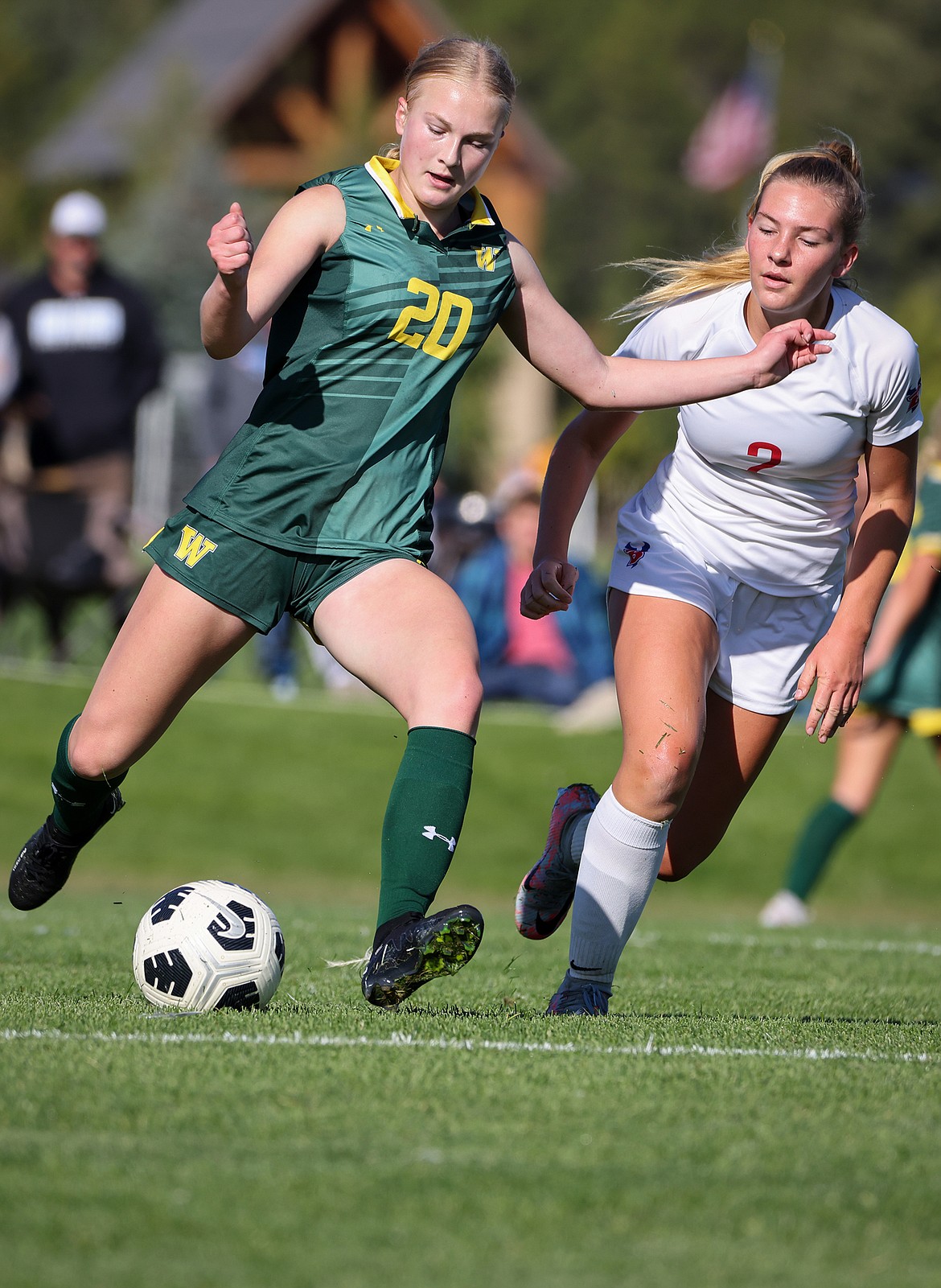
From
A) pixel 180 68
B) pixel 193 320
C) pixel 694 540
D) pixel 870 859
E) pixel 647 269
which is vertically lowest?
pixel 193 320

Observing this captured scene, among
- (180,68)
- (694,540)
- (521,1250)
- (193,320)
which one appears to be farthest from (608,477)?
(521,1250)

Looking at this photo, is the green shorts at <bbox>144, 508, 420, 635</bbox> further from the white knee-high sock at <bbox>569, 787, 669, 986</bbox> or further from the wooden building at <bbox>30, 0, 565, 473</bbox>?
the wooden building at <bbox>30, 0, 565, 473</bbox>

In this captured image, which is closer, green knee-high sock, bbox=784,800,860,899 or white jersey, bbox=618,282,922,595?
white jersey, bbox=618,282,922,595

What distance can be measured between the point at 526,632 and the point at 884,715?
174 inches

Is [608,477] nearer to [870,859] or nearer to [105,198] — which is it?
[105,198]

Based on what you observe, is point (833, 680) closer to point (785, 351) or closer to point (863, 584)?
point (863, 584)

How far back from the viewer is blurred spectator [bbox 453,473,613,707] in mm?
12781

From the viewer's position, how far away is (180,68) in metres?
35.6

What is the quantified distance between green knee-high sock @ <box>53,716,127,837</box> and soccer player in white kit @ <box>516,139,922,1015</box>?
1.28 metres

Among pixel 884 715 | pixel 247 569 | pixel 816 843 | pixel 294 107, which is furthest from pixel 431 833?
pixel 294 107

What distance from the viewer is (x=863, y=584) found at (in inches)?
190

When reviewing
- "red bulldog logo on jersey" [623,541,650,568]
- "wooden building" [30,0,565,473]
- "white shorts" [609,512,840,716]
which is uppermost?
"red bulldog logo on jersey" [623,541,650,568]

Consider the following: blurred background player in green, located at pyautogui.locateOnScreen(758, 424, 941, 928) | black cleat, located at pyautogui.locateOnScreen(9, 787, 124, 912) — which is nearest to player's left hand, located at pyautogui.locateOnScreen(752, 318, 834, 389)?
black cleat, located at pyautogui.locateOnScreen(9, 787, 124, 912)

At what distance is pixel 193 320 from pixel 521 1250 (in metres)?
33.2
